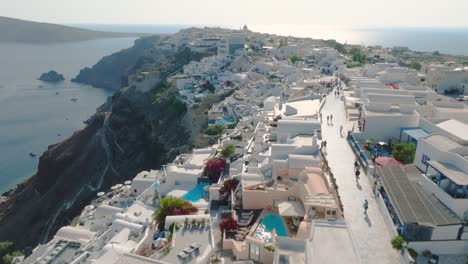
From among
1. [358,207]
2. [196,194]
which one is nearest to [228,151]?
[196,194]

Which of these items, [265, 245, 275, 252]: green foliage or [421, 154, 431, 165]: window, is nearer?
[265, 245, 275, 252]: green foliage

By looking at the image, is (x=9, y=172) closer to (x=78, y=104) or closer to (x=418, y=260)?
(x=78, y=104)

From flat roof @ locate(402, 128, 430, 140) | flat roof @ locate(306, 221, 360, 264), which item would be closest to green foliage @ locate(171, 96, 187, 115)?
flat roof @ locate(402, 128, 430, 140)

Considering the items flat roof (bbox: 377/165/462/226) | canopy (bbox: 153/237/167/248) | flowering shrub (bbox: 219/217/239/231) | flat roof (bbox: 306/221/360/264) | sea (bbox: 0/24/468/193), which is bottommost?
sea (bbox: 0/24/468/193)

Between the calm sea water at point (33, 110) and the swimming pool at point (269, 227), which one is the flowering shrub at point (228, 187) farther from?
the calm sea water at point (33, 110)

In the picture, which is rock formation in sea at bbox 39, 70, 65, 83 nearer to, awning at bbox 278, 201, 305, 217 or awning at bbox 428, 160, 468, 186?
awning at bbox 278, 201, 305, 217

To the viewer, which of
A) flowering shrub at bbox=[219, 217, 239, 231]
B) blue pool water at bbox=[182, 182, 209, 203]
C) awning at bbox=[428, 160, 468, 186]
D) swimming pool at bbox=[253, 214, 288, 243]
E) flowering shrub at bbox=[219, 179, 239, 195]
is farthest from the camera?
blue pool water at bbox=[182, 182, 209, 203]
